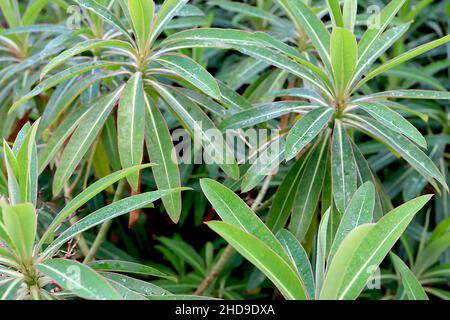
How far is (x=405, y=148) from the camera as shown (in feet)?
4.74

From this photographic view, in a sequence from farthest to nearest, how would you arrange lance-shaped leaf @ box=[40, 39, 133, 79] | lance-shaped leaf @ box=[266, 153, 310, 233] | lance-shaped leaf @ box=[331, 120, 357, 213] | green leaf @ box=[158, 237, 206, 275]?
1. green leaf @ box=[158, 237, 206, 275]
2. lance-shaped leaf @ box=[266, 153, 310, 233]
3. lance-shaped leaf @ box=[331, 120, 357, 213]
4. lance-shaped leaf @ box=[40, 39, 133, 79]

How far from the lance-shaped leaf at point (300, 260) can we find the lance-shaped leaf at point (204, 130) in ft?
0.68

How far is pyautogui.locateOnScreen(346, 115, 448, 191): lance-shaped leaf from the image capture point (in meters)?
1.41

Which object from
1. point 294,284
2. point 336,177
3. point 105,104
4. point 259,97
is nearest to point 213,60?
point 259,97

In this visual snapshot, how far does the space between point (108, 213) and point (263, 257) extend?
0.35 m

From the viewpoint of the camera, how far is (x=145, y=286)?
1.27m

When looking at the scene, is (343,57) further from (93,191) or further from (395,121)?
(93,191)

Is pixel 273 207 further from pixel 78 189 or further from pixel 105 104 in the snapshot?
pixel 78 189

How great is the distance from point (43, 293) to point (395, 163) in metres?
1.54

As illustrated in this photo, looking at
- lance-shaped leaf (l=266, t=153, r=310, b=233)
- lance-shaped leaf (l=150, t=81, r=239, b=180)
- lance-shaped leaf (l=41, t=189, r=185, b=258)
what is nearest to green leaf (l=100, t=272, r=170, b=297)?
lance-shaped leaf (l=41, t=189, r=185, b=258)

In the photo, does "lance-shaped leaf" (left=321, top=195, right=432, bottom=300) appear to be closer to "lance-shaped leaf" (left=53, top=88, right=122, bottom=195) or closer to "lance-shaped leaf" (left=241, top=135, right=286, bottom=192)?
"lance-shaped leaf" (left=241, top=135, right=286, bottom=192)

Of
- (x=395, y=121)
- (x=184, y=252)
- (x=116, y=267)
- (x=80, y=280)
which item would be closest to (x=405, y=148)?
(x=395, y=121)

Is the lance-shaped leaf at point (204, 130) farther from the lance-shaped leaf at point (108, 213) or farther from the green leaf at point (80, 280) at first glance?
the green leaf at point (80, 280)
